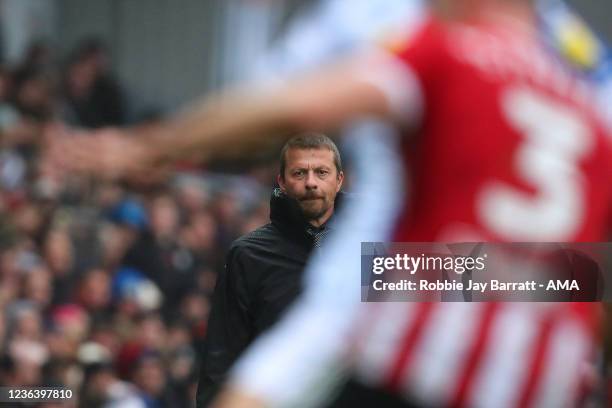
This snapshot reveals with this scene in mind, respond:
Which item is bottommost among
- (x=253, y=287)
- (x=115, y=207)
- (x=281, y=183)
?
(x=115, y=207)

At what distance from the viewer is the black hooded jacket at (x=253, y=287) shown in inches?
169

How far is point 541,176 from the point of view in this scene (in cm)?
209

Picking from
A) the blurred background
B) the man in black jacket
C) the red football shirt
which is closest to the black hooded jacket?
the man in black jacket

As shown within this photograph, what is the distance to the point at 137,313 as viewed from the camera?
8.26 m

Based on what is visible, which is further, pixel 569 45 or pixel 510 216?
pixel 569 45

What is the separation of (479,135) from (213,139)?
0.44 meters

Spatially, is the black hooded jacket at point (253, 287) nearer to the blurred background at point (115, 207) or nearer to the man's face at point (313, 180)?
the man's face at point (313, 180)

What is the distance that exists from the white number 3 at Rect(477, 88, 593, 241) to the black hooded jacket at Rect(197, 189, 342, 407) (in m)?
2.16

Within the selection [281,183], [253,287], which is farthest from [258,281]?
[281,183]

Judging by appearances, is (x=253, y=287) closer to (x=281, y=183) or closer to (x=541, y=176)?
(x=281, y=183)

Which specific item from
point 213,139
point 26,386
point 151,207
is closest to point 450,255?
point 213,139

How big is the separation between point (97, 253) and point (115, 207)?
0.75m

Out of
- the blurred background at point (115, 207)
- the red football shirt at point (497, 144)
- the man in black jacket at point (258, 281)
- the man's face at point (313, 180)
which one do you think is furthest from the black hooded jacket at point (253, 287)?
the blurred background at point (115, 207)

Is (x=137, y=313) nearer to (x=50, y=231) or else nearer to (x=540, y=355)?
(x=50, y=231)
